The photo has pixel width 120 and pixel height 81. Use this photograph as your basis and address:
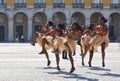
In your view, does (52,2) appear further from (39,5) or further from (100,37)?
(100,37)

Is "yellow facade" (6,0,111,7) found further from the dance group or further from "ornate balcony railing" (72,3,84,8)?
the dance group

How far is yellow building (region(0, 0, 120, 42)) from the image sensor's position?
186 ft

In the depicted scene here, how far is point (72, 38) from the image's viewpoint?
13.1m

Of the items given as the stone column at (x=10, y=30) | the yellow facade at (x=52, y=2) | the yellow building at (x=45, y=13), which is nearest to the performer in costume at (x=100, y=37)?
the yellow building at (x=45, y=13)

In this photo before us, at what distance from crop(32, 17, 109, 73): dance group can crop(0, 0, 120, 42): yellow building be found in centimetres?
4080

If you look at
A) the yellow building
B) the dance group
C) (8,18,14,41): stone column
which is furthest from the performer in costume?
(8,18,14,41): stone column

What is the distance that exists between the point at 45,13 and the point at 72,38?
144 feet

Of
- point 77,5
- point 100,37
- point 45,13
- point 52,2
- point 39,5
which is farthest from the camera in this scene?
point 77,5

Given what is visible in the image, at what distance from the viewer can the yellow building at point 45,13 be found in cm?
5684

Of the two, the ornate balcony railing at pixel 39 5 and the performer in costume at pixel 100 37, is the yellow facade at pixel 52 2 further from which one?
the performer in costume at pixel 100 37

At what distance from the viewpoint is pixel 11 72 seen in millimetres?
12820

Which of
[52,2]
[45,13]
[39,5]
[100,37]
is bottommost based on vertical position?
[100,37]

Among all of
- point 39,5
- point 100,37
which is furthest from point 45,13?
point 100,37

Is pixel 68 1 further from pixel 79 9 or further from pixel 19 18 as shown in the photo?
pixel 19 18
